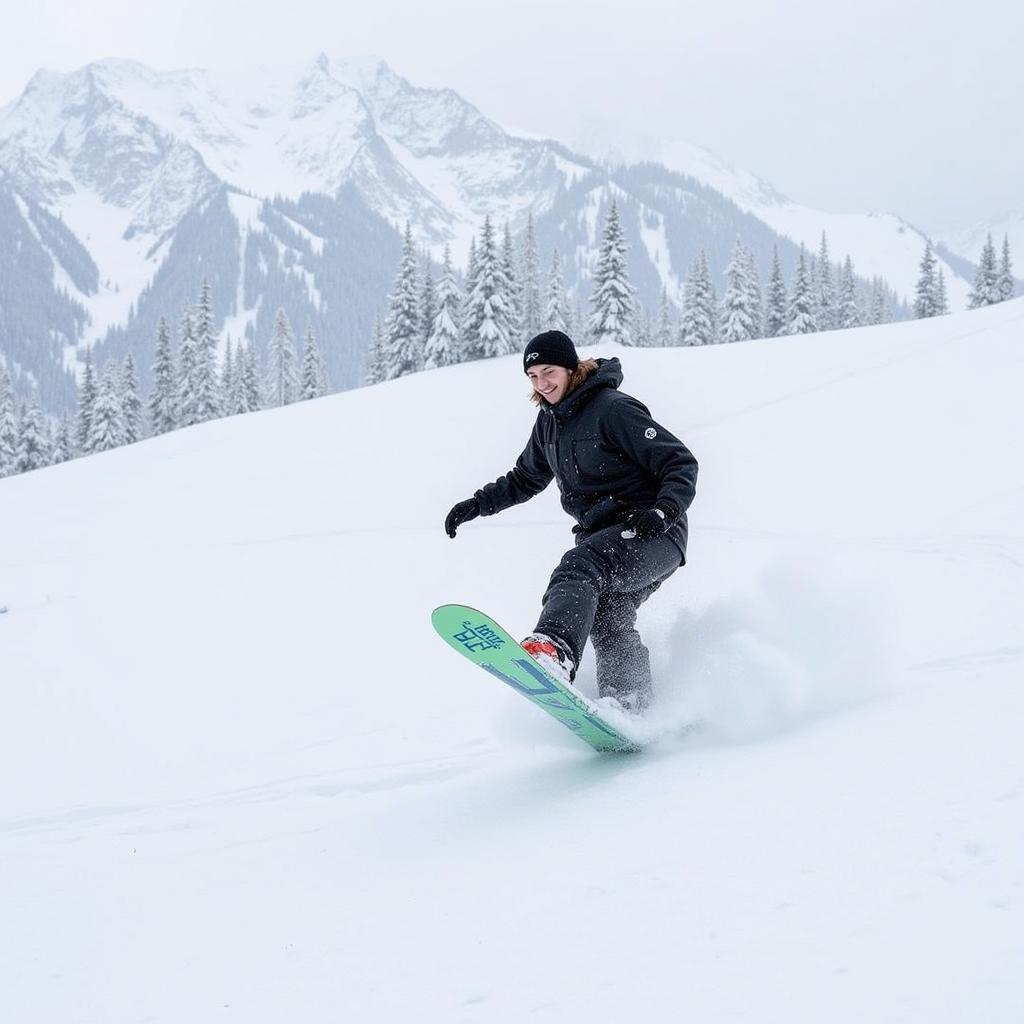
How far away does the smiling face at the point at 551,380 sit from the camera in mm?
4324

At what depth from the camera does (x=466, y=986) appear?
76.0 inches

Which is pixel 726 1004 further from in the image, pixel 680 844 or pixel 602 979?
pixel 680 844

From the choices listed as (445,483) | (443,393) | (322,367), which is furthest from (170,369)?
(445,483)

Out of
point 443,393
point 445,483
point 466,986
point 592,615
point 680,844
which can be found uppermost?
point 443,393

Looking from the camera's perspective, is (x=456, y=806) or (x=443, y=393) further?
(x=443, y=393)

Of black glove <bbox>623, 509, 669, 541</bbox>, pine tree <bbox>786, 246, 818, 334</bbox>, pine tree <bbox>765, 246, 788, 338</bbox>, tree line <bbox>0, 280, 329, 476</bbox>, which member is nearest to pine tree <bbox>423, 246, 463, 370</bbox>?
tree line <bbox>0, 280, 329, 476</bbox>

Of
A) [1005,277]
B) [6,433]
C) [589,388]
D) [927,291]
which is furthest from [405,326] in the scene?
[589,388]

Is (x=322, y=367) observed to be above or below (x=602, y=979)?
above

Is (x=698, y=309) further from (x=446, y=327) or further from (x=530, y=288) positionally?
(x=446, y=327)

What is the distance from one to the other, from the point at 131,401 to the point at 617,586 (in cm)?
5272

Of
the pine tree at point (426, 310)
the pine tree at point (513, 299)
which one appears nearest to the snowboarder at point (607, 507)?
the pine tree at point (513, 299)

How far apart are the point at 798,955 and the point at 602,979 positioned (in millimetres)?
423

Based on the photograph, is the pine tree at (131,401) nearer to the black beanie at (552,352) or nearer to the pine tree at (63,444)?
the pine tree at (63,444)

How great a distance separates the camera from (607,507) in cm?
428
